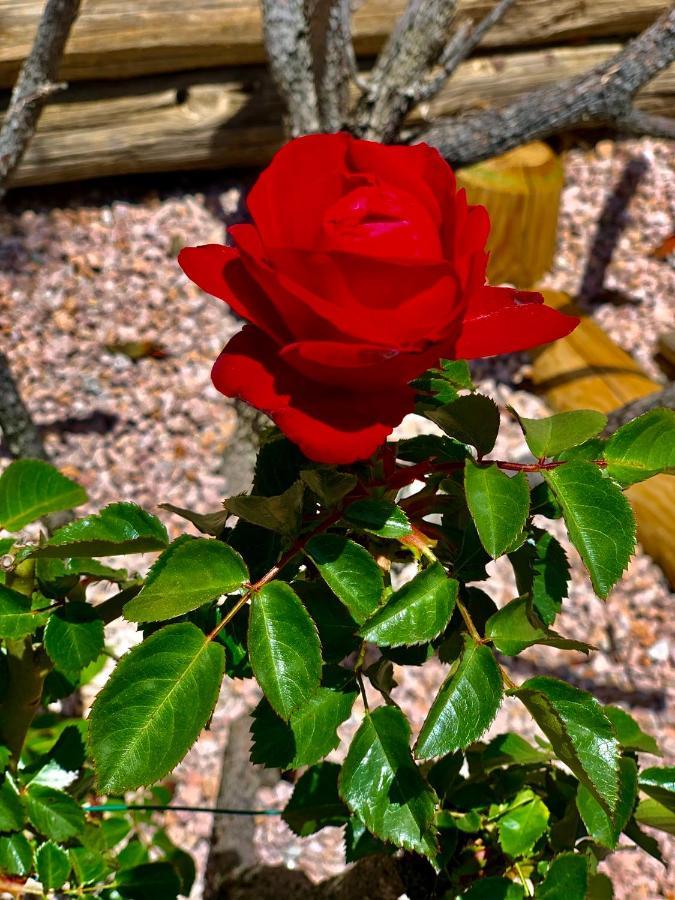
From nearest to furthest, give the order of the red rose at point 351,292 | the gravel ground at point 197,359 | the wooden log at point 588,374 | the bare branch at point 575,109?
the red rose at point 351,292 < the gravel ground at point 197,359 < the bare branch at point 575,109 < the wooden log at point 588,374

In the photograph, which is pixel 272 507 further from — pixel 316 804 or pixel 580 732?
pixel 316 804

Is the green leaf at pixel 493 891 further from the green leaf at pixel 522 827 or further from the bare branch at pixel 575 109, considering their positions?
the bare branch at pixel 575 109

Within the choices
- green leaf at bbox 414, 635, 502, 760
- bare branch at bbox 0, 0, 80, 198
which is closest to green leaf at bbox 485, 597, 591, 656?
green leaf at bbox 414, 635, 502, 760

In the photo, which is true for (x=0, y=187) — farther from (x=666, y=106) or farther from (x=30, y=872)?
(x=666, y=106)

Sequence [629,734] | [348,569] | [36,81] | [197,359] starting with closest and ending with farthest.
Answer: [348,569] < [629,734] < [36,81] < [197,359]

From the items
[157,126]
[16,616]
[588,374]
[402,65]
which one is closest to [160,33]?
[157,126]

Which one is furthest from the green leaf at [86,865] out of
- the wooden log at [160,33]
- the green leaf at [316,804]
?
the wooden log at [160,33]
